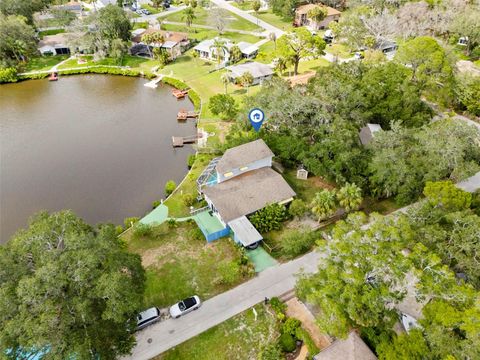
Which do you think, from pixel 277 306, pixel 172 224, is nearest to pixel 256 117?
pixel 172 224

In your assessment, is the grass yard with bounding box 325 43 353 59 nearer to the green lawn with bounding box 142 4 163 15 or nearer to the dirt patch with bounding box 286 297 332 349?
the green lawn with bounding box 142 4 163 15

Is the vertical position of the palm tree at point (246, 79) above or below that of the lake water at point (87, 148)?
above

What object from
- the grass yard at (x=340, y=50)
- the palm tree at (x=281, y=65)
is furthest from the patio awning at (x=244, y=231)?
the grass yard at (x=340, y=50)

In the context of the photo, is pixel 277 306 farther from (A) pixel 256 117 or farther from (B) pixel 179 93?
(B) pixel 179 93

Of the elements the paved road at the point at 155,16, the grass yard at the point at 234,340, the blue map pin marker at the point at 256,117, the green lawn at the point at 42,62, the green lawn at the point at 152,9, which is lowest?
the grass yard at the point at 234,340

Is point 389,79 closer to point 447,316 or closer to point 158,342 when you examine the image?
point 447,316

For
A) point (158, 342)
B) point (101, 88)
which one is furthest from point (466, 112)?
point (101, 88)

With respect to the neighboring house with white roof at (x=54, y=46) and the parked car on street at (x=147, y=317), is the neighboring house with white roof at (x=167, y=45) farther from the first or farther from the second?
the parked car on street at (x=147, y=317)
